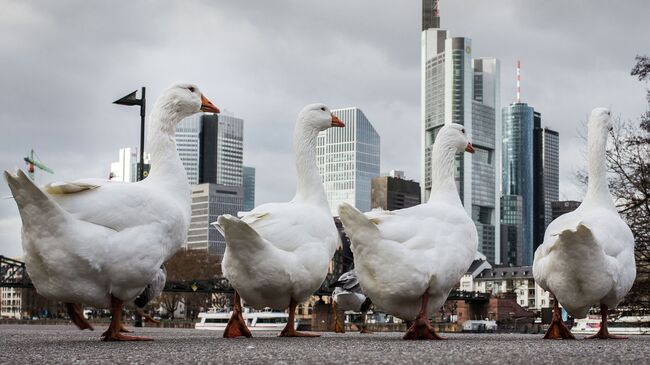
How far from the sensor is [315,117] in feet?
46.2

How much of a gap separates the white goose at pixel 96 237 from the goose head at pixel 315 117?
370 centimetres

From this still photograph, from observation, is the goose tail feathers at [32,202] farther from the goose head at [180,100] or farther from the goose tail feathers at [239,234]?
the goose head at [180,100]

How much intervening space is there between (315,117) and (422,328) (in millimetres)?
4210

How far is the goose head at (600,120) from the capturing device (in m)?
13.7

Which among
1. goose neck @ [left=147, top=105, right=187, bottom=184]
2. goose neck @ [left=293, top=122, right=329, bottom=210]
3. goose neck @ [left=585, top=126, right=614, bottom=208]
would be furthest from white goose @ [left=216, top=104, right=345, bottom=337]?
goose neck @ [left=585, top=126, right=614, bottom=208]

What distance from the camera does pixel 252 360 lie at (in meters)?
7.26

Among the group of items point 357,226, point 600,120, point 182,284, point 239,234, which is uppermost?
point 600,120

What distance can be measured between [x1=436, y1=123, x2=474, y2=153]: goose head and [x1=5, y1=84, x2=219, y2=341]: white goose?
4778 mm

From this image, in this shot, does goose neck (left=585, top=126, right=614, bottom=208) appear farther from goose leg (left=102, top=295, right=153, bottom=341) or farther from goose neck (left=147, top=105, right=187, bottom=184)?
goose leg (left=102, top=295, right=153, bottom=341)

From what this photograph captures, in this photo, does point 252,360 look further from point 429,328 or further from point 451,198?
point 451,198

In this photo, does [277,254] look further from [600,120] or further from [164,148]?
[600,120]

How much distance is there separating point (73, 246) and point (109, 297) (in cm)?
89

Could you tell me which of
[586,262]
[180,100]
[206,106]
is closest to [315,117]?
[206,106]

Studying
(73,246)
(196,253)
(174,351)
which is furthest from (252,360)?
(196,253)
